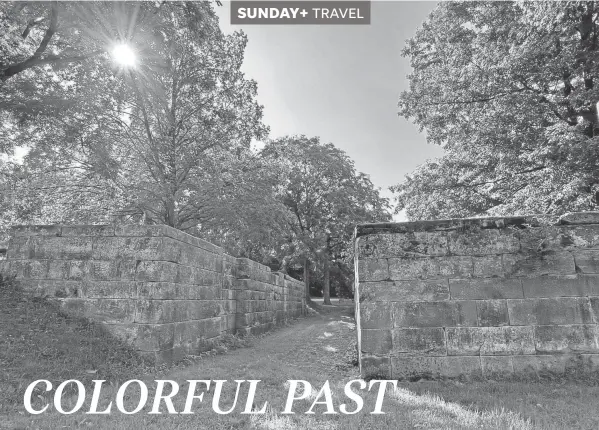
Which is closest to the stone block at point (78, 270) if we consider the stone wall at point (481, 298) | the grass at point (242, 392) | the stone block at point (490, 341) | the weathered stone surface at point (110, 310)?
the weathered stone surface at point (110, 310)

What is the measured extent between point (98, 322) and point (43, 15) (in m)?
8.72

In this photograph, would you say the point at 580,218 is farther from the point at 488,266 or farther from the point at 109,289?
the point at 109,289

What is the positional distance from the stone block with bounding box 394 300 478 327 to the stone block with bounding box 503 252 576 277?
2.46ft

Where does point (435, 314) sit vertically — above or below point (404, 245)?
below

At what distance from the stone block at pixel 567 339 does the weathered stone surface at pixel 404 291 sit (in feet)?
4.21

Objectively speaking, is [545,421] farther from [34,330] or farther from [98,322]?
[34,330]

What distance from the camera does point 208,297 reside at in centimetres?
753

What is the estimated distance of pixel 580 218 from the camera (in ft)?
16.3

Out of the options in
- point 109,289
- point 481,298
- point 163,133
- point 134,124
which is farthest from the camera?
point 134,124

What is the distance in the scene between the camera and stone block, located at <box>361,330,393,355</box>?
193 inches

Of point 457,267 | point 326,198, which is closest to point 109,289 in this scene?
point 457,267

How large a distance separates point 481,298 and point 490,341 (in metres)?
0.56

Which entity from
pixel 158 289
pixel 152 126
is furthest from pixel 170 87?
pixel 158 289

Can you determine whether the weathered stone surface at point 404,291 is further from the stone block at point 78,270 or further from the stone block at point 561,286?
the stone block at point 78,270
